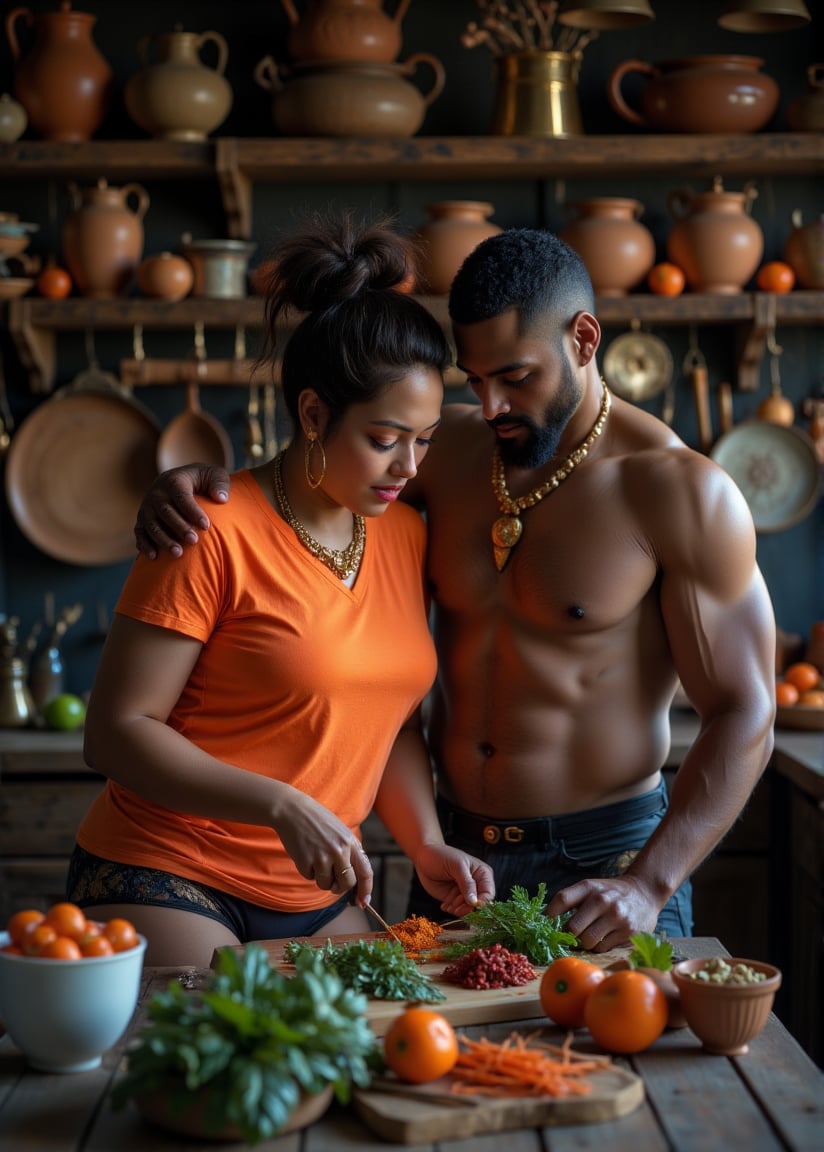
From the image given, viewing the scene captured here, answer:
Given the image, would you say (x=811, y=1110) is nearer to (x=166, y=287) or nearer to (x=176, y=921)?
(x=176, y=921)

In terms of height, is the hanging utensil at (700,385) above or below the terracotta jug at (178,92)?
below

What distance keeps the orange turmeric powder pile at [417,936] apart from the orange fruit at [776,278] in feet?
7.76

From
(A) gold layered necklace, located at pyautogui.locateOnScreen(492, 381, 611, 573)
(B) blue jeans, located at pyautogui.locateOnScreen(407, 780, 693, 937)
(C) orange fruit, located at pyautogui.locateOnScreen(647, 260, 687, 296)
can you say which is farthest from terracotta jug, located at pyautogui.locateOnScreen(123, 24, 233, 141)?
(B) blue jeans, located at pyautogui.locateOnScreen(407, 780, 693, 937)

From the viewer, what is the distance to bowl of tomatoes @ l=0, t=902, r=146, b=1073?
129cm

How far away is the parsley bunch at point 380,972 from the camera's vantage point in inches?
57.7

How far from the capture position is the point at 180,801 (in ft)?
5.68

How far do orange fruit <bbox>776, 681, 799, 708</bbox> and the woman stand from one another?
156cm

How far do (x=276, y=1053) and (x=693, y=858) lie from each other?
0.88m

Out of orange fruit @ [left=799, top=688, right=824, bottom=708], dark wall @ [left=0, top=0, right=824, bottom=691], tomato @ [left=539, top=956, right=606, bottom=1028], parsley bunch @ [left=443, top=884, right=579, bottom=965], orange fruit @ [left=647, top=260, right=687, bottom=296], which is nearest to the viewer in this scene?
tomato @ [left=539, top=956, right=606, bottom=1028]

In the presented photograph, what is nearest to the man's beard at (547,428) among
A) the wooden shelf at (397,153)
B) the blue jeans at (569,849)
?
the blue jeans at (569,849)

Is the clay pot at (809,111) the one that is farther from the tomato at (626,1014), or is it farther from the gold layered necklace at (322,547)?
the tomato at (626,1014)

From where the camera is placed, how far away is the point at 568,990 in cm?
142

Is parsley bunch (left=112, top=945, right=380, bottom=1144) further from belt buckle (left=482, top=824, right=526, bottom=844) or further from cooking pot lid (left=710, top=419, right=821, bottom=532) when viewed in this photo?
cooking pot lid (left=710, top=419, right=821, bottom=532)

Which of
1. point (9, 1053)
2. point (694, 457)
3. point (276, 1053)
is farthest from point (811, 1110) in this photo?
point (694, 457)
